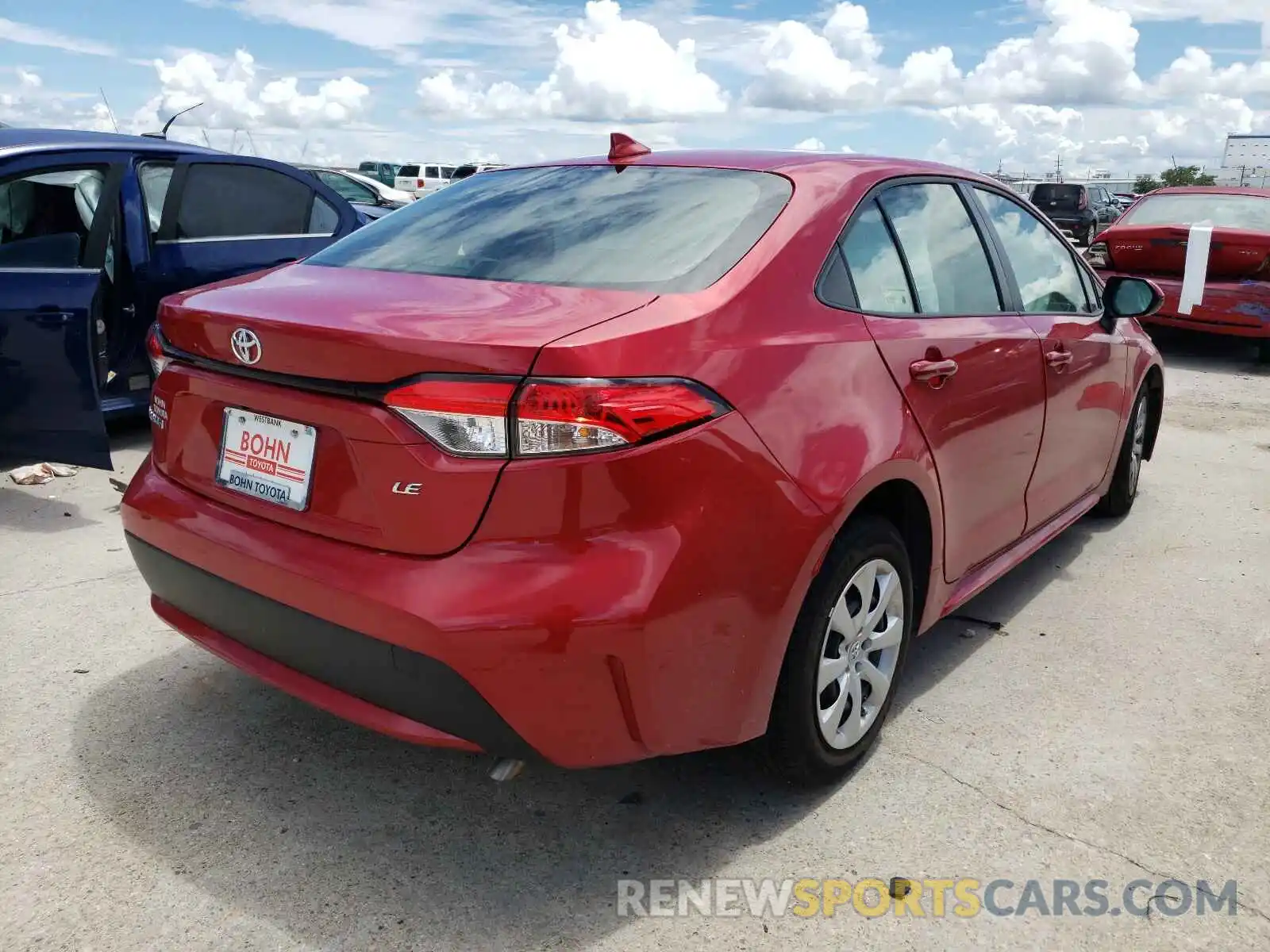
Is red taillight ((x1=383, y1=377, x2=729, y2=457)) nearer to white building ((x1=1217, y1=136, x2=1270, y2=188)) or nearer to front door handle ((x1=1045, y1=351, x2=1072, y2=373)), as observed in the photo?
front door handle ((x1=1045, y1=351, x2=1072, y2=373))

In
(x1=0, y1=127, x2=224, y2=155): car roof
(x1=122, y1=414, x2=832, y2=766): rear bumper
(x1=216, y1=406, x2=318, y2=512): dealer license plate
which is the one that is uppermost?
(x1=0, y1=127, x2=224, y2=155): car roof

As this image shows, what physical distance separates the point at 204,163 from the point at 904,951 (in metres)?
5.75

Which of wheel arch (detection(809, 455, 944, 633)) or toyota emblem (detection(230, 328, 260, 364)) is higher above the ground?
toyota emblem (detection(230, 328, 260, 364))

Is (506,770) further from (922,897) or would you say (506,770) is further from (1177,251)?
(1177,251)

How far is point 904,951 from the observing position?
2.21m

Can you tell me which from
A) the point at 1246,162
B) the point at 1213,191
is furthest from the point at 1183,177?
the point at 1213,191

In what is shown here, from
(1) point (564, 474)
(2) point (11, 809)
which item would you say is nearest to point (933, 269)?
(1) point (564, 474)

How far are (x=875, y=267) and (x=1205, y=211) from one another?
8.33 meters

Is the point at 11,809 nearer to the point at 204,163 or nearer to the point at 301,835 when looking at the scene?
the point at 301,835

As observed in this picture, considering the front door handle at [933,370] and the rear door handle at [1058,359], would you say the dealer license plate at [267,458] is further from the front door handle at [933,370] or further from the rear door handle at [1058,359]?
the rear door handle at [1058,359]

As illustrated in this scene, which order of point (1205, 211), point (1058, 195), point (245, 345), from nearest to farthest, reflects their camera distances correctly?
point (245, 345) < point (1205, 211) < point (1058, 195)

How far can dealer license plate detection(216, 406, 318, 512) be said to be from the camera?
7.52 feet

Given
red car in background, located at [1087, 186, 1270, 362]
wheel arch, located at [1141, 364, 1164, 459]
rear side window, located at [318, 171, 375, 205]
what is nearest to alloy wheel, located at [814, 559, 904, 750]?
wheel arch, located at [1141, 364, 1164, 459]

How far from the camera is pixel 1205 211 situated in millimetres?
9664
